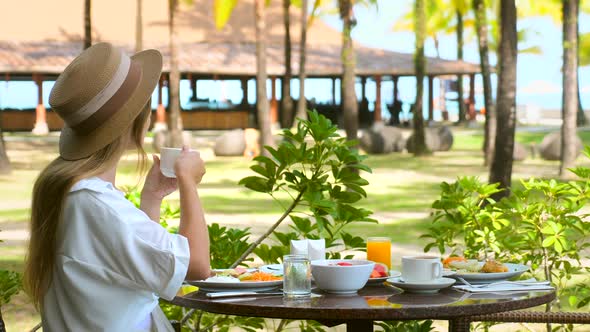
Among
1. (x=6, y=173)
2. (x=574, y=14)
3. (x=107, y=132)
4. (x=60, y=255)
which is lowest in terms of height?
(x=6, y=173)

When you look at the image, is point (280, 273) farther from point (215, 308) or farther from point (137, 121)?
point (137, 121)

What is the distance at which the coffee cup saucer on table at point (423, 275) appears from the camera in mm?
2414

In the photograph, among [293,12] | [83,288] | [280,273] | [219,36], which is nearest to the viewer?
[83,288]

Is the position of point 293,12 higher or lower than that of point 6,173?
higher

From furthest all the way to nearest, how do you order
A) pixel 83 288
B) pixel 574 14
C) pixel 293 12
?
pixel 293 12, pixel 574 14, pixel 83 288

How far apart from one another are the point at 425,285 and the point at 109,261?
2.45 feet

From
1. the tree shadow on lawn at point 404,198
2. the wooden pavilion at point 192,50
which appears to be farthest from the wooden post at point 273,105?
the tree shadow on lawn at point 404,198

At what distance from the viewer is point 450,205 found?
388 centimetres

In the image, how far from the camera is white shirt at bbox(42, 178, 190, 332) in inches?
84.0

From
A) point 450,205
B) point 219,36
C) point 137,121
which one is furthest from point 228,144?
point 137,121

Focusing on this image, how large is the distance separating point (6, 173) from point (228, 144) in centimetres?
598

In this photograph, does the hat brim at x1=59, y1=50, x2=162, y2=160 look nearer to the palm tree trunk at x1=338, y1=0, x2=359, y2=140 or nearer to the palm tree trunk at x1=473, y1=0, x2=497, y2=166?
the palm tree trunk at x1=338, y1=0, x2=359, y2=140

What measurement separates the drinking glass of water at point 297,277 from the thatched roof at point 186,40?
2776cm

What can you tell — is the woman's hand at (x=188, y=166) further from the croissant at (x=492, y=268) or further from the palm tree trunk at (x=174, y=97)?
the palm tree trunk at (x=174, y=97)
